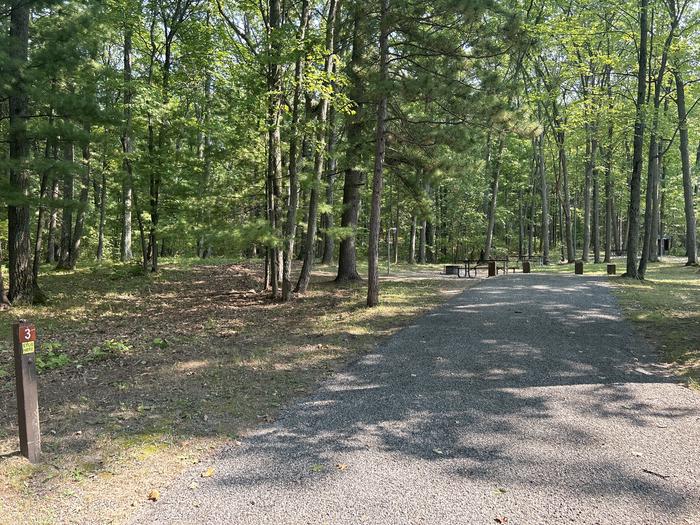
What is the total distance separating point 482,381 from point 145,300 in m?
9.47

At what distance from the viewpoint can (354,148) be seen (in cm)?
1262

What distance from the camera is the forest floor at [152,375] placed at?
10.7ft

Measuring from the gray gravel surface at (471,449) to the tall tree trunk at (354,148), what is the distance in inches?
254

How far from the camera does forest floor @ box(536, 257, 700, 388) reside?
6.25 meters

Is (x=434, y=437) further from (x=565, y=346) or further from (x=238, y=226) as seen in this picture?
(x=238, y=226)

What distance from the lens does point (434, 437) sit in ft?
13.0

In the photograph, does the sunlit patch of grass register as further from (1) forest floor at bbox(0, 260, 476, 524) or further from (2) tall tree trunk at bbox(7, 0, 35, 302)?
(2) tall tree trunk at bbox(7, 0, 35, 302)

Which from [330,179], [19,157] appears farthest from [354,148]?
[19,157]

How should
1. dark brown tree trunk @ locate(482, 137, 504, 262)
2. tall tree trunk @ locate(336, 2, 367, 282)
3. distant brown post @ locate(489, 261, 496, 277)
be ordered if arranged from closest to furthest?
tall tree trunk @ locate(336, 2, 367, 282) → distant brown post @ locate(489, 261, 496, 277) → dark brown tree trunk @ locate(482, 137, 504, 262)

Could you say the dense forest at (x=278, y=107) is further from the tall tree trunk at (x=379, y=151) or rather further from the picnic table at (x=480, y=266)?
the picnic table at (x=480, y=266)

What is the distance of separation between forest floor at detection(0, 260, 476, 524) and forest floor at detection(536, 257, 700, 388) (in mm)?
3947

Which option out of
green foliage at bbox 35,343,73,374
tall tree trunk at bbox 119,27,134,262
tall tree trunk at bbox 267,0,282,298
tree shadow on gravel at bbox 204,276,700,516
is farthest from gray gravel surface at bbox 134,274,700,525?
tall tree trunk at bbox 119,27,134,262

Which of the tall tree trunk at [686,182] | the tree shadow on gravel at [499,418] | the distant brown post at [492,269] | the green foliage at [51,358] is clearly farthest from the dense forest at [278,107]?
the distant brown post at [492,269]

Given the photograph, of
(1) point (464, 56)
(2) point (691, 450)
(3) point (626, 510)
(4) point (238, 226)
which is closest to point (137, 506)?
(3) point (626, 510)
